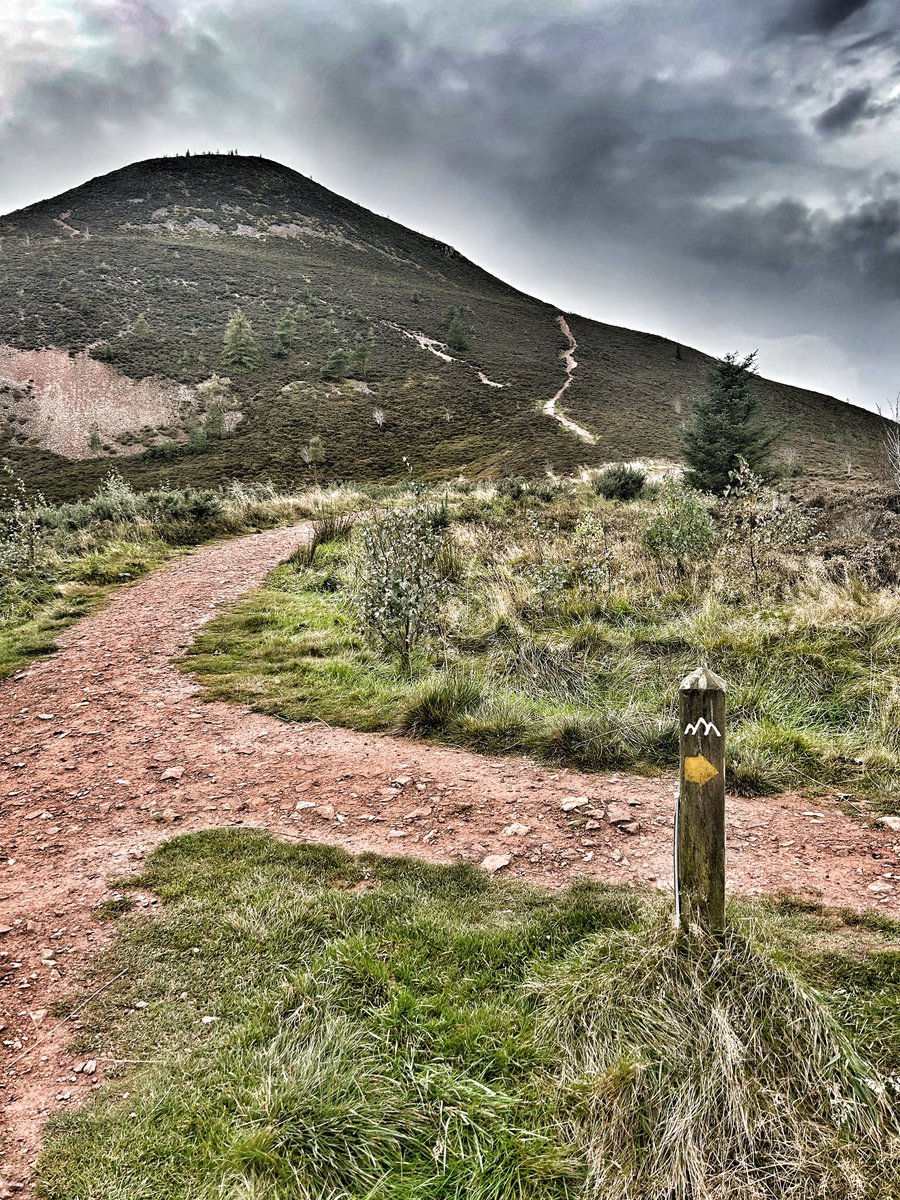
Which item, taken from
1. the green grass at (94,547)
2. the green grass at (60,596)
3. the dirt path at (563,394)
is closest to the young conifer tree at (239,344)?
the dirt path at (563,394)

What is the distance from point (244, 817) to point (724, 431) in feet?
66.6

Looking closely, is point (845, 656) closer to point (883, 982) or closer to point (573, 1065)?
point (883, 982)

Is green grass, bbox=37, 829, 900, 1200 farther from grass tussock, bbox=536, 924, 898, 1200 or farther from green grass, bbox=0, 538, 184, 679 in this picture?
green grass, bbox=0, 538, 184, 679

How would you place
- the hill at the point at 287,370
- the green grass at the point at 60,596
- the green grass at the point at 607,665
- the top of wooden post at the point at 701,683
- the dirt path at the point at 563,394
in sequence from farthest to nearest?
the dirt path at the point at 563,394
the hill at the point at 287,370
the green grass at the point at 60,596
the green grass at the point at 607,665
the top of wooden post at the point at 701,683

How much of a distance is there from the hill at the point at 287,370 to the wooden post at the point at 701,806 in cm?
2298

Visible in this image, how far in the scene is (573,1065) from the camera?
218 cm

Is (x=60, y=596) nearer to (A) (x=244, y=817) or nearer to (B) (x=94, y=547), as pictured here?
(B) (x=94, y=547)

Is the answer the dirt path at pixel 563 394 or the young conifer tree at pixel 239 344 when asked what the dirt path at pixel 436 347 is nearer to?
the dirt path at pixel 563 394

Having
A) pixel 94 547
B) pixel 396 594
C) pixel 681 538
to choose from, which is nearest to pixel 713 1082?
pixel 396 594

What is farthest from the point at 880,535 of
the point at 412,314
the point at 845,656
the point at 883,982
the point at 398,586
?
the point at 412,314

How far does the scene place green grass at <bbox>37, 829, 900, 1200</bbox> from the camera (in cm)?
187

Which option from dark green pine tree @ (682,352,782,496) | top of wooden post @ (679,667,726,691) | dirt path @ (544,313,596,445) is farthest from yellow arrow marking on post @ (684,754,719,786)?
dirt path @ (544,313,596,445)

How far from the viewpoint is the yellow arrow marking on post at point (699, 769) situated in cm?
231

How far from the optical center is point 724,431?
20.2 m
